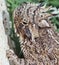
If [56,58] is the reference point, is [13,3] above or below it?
above

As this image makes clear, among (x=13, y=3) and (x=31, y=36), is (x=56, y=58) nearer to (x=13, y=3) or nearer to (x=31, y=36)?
(x=31, y=36)

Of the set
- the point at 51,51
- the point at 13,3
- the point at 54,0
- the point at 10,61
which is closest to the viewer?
the point at 10,61

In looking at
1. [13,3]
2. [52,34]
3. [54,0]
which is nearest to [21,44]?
[52,34]

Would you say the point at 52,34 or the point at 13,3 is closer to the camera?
the point at 52,34

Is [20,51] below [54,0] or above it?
below

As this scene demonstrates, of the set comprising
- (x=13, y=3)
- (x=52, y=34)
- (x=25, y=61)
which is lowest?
(x=25, y=61)

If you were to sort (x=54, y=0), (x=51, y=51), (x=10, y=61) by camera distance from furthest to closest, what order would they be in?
(x=54, y=0)
(x=51, y=51)
(x=10, y=61)

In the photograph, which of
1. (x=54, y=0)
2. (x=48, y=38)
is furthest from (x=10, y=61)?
(x=54, y=0)

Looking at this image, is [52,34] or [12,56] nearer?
[12,56]

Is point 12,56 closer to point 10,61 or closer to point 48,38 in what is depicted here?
point 10,61
